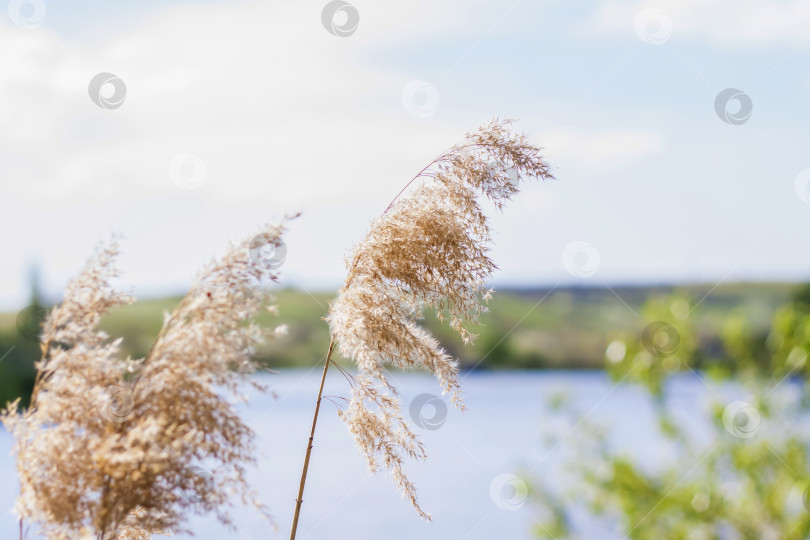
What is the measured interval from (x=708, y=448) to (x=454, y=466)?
14919 mm

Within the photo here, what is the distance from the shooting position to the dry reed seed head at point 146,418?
1.24 m

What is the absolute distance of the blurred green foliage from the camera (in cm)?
545

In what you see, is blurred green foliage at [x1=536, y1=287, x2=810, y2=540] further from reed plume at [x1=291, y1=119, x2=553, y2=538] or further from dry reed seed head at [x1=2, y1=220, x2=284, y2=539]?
dry reed seed head at [x1=2, y1=220, x2=284, y2=539]

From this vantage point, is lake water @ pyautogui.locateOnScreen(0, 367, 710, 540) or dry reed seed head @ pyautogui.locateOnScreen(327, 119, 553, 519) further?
lake water @ pyautogui.locateOnScreen(0, 367, 710, 540)

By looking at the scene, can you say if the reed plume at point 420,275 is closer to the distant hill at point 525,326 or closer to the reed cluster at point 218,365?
the reed cluster at point 218,365

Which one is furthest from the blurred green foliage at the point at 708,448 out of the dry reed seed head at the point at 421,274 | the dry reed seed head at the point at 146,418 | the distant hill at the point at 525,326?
the distant hill at the point at 525,326

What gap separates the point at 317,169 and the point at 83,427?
21.7 meters

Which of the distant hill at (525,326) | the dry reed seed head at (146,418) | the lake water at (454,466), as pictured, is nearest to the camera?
the dry reed seed head at (146,418)

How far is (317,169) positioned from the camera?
22625mm

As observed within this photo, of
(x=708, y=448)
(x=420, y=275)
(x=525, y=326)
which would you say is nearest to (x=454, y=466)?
(x=525, y=326)

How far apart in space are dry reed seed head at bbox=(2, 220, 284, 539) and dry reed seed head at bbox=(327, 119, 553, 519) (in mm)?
252

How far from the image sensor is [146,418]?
1.27 m

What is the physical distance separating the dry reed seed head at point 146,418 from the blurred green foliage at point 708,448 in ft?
14.5

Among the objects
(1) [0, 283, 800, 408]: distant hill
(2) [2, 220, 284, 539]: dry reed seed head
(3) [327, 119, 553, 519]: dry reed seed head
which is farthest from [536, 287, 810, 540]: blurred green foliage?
(1) [0, 283, 800, 408]: distant hill
